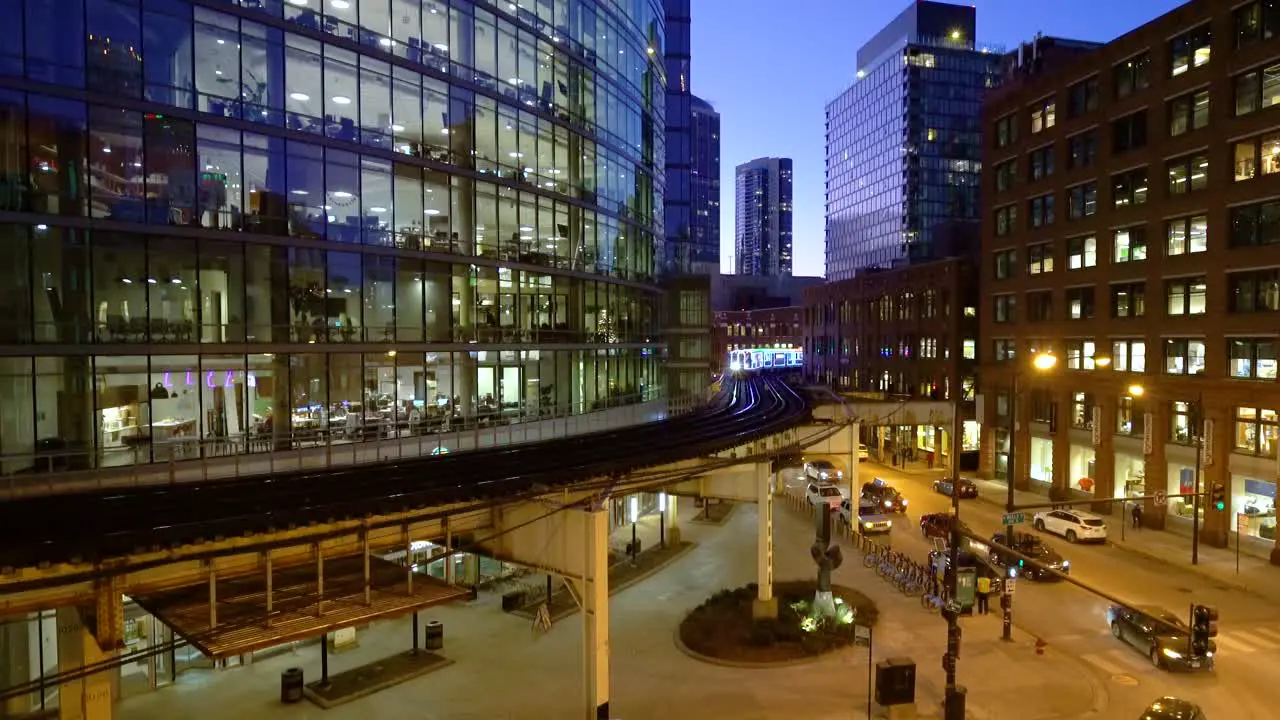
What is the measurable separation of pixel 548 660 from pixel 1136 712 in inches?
619

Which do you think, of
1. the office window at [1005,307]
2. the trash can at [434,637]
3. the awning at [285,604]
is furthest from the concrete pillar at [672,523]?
the office window at [1005,307]

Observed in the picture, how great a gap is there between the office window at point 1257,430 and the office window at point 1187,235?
8.45 meters

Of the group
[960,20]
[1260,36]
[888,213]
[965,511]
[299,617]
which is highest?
[960,20]

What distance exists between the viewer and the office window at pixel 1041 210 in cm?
5106

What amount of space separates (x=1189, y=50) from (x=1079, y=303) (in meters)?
14.8

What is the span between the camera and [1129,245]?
44.8 metres

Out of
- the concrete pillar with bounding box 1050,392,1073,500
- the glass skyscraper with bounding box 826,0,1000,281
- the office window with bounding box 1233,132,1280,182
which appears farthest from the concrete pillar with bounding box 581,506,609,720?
the glass skyscraper with bounding box 826,0,1000,281

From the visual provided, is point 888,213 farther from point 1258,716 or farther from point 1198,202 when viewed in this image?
point 1258,716

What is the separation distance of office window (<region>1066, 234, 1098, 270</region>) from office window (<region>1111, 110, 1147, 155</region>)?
5333 mm

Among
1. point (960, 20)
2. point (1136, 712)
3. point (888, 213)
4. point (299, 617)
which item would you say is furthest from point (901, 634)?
point (960, 20)

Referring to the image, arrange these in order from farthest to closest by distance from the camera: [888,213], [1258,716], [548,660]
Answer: [888,213], [548,660], [1258,716]

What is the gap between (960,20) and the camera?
155 m

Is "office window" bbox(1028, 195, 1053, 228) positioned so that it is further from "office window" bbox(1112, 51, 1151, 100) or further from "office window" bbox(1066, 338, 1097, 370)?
"office window" bbox(1066, 338, 1097, 370)

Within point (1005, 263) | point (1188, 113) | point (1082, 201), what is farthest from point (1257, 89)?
point (1005, 263)
